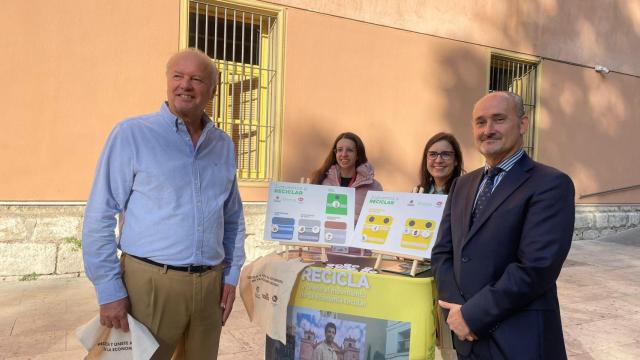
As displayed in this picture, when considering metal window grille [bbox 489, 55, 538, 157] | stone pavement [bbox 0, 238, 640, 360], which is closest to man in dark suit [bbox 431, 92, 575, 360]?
stone pavement [bbox 0, 238, 640, 360]

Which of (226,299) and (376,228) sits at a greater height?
(376,228)

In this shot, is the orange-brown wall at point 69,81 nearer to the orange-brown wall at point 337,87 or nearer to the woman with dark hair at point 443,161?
the orange-brown wall at point 337,87

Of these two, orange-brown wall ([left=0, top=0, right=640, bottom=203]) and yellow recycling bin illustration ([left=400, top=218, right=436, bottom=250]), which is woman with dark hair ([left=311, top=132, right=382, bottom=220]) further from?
orange-brown wall ([left=0, top=0, right=640, bottom=203])

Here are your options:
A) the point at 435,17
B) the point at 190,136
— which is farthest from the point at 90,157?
the point at 435,17

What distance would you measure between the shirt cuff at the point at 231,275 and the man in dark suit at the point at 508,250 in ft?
3.29

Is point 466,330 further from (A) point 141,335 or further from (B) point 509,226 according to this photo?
(A) point 141,335

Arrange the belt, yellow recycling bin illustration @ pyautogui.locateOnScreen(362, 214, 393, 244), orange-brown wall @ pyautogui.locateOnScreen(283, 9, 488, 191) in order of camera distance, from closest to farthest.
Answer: the belt
yellow recycling bin illustration @ pyautogui.locateOnScreen(362, 214, 393, 244)
orange-brown wall @ pyautogui.locateOnScreen(283, 9, 488, 191)

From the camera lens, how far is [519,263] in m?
1.82

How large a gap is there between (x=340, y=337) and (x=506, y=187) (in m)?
1.19

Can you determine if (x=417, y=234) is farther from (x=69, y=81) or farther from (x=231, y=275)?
(x=69, y=81)

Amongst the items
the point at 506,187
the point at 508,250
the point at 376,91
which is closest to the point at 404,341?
the point at 508,250

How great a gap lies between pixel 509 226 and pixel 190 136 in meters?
1.41

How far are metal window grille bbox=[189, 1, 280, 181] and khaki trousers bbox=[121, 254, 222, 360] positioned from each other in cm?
458

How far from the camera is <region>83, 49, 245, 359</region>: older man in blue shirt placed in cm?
205
